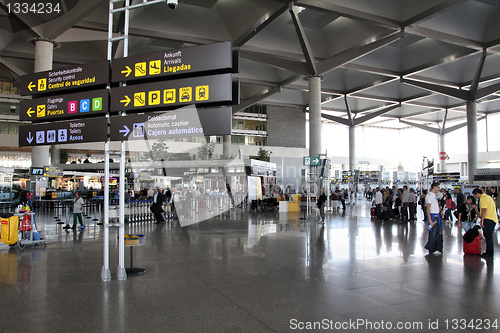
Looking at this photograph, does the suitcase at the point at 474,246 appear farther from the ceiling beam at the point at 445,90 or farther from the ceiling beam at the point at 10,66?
the ceiling beam at the point at 10,66

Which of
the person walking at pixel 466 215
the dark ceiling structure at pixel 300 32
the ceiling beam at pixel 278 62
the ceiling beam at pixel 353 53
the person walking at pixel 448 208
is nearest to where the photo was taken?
the person walking at pixel 466 215

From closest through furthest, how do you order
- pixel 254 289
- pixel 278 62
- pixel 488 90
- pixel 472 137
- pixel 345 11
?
pixel 254 289 < pixel 345 11 < pixel 278 62 < pixel 488 90 < pixel 472 137

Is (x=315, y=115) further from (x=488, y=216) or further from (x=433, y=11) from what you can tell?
(x=488, y=216)

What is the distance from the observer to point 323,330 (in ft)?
14.4

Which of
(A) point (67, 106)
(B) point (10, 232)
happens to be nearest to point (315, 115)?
(B) point (10, 232)

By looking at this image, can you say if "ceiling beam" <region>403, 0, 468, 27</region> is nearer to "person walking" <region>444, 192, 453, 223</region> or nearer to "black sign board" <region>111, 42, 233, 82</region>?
"person walking" <region>444, 192, 453, 223</region>

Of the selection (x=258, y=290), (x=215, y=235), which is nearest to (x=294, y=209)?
(x=215, y=235)

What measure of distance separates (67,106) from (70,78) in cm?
57

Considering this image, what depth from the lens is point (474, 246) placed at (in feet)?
29.5

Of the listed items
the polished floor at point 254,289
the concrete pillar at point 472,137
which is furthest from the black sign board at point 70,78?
the concrete pillar at point 472,137

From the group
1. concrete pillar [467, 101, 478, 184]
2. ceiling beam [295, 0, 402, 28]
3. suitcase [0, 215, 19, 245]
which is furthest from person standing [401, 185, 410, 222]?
concrete pillar [467, 101, 478, 184]

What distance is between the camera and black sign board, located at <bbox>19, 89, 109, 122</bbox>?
7.19 meters

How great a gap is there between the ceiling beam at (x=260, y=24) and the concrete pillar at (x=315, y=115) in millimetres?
6845

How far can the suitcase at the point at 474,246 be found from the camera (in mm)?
8945
